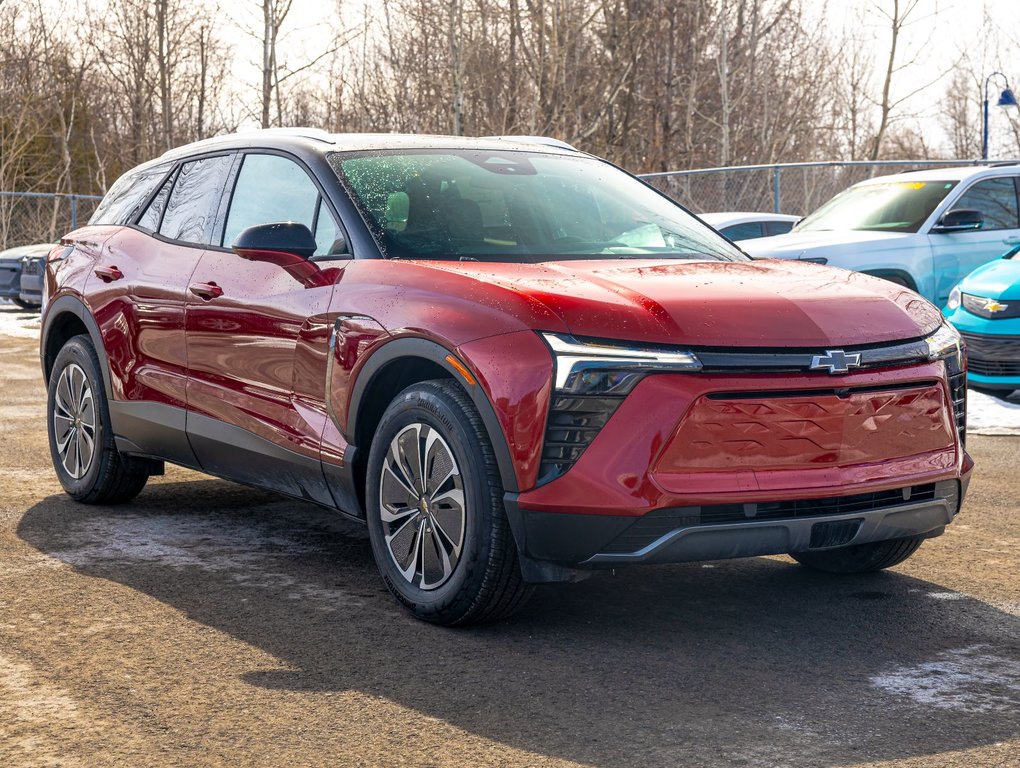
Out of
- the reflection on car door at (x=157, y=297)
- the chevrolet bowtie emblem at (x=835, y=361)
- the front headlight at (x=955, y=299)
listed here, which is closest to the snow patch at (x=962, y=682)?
the chevrolet bowtie emblem at (x=835, y=361)

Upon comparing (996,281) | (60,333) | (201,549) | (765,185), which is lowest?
(201,549)

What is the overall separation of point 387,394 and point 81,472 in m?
2.56

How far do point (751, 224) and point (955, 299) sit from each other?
19.2ft

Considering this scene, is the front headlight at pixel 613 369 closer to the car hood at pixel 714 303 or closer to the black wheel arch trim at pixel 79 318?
the car hood at pixel 714 303

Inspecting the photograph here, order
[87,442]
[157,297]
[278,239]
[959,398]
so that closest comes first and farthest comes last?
[959,398], [278,239], [157,297], [87,442]

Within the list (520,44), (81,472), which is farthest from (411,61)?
(81,472)

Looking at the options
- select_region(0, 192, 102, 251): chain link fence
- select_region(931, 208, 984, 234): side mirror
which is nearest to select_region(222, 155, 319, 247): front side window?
select_region(931, 208, 984, 234): side mirror

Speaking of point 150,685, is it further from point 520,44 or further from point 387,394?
point 520,44

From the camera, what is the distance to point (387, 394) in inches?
193

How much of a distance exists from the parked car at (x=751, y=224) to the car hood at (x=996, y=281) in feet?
17.5

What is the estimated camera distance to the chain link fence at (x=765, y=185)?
2003 centimetres

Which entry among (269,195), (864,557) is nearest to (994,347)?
(864,557)

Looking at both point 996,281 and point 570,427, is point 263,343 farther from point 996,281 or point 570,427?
point 996,281

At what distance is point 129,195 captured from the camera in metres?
6.96
